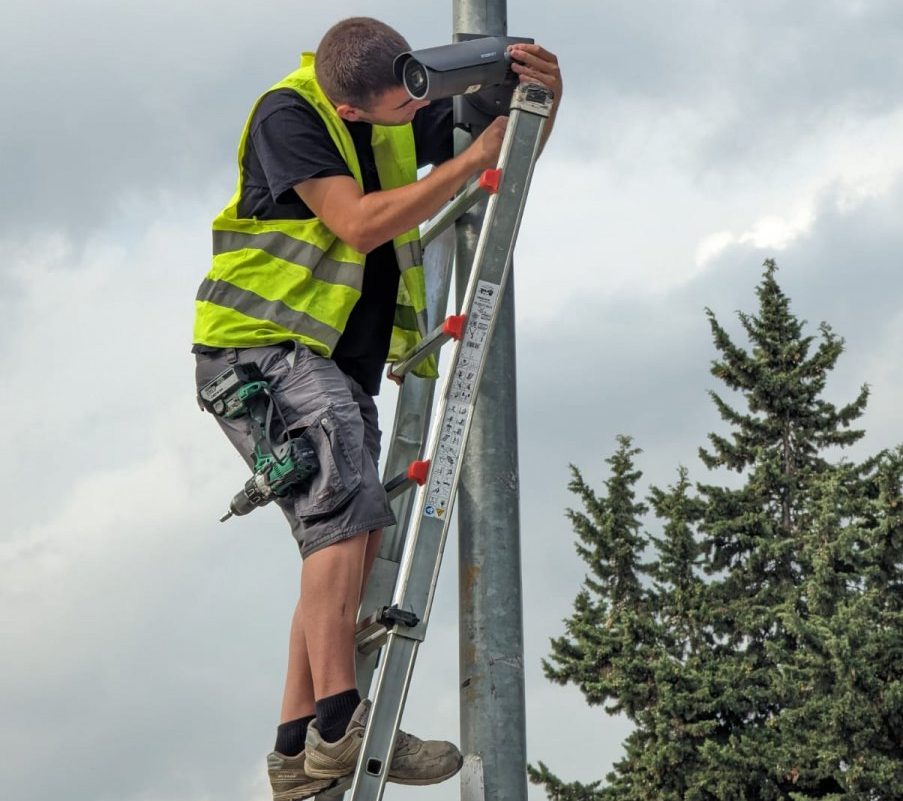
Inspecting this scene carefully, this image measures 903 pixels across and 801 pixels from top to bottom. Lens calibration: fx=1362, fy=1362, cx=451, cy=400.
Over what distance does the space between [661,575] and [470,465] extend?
68.9ft

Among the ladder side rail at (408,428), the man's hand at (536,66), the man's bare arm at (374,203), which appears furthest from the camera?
the ladder side rail at (408,428)

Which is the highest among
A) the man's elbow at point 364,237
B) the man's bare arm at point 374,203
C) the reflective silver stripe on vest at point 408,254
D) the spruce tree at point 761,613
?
the spruce tree at point 761,613

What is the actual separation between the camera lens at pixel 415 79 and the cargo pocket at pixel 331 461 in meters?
0.86

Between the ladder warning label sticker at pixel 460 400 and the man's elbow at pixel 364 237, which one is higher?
the man's elbow at pixel 364 237

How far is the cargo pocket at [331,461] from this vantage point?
3.52 meters

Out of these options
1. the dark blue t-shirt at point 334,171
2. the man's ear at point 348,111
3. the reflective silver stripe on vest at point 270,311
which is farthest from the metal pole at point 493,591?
the man's ear at point 348,111

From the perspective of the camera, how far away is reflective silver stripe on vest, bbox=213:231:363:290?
3.73 m

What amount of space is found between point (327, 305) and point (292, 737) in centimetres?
118

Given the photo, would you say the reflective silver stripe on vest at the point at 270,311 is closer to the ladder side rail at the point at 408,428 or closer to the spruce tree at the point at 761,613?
the ladder side rail at the point at 408,428

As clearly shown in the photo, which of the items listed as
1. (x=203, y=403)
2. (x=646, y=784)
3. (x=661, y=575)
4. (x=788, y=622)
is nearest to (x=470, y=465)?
(x=203, y=403)

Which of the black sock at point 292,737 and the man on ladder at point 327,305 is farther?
the black sock at point 292,737

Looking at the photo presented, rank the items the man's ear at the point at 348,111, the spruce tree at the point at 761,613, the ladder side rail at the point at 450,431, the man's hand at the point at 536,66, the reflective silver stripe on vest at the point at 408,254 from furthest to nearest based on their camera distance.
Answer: the spruce tree at the point at 761,613 < the reflective silver stripe on vest at the point at 408,254 < the man's hand at the point at 536,66 < the man's ear at the point at 348,111 < the ladder side rail at the point at 450,431

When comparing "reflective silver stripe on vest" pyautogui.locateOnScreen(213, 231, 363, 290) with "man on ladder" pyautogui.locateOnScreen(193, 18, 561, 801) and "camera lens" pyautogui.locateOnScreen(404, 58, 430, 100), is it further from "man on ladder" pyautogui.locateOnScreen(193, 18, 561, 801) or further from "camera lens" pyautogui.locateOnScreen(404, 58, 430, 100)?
"camera lens" pyautogui.locateOnScreen(404, 58, 430, 100)

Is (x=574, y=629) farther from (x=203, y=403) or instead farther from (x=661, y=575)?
(x=203, y=403)
